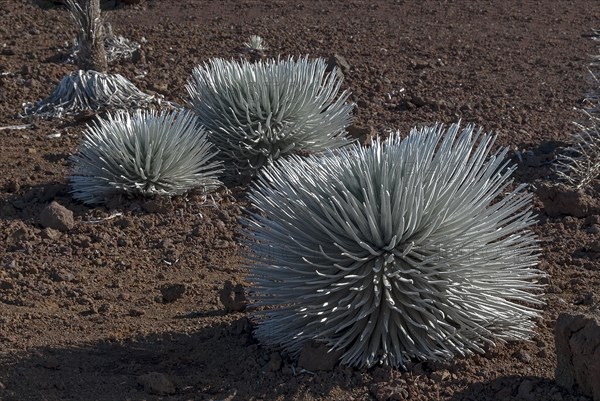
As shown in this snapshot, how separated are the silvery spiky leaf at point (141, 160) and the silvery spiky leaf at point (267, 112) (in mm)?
282

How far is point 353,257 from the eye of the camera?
337cm

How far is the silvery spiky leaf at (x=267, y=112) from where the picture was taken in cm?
605

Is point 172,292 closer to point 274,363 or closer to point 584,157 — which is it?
point 274,363

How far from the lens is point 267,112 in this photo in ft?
19.9

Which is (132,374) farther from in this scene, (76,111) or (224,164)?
(76,111)

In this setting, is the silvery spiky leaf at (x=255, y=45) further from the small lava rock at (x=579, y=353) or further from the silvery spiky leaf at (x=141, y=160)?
the small lava rock at (x=579, y=353)

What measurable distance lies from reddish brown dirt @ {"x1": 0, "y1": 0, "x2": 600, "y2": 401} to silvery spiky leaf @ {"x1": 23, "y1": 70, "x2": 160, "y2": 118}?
175 millimetres

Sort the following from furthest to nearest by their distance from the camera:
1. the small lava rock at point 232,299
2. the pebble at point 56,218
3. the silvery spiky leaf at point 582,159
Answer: the silvery spiky leaf at point 582,159
the pebble at point 56,218
the small lava rock at point 232,299

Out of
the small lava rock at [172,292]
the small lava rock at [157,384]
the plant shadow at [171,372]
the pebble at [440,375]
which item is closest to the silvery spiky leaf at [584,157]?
the small lava rock at [172,292]

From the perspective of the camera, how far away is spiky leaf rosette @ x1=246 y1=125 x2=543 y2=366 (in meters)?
3.44

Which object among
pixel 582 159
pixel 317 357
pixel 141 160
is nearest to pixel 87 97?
pixel 141 160

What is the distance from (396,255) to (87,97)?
15.8ft

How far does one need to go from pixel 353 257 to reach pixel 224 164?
299 centimetres

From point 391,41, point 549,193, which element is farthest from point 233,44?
point 549,193
